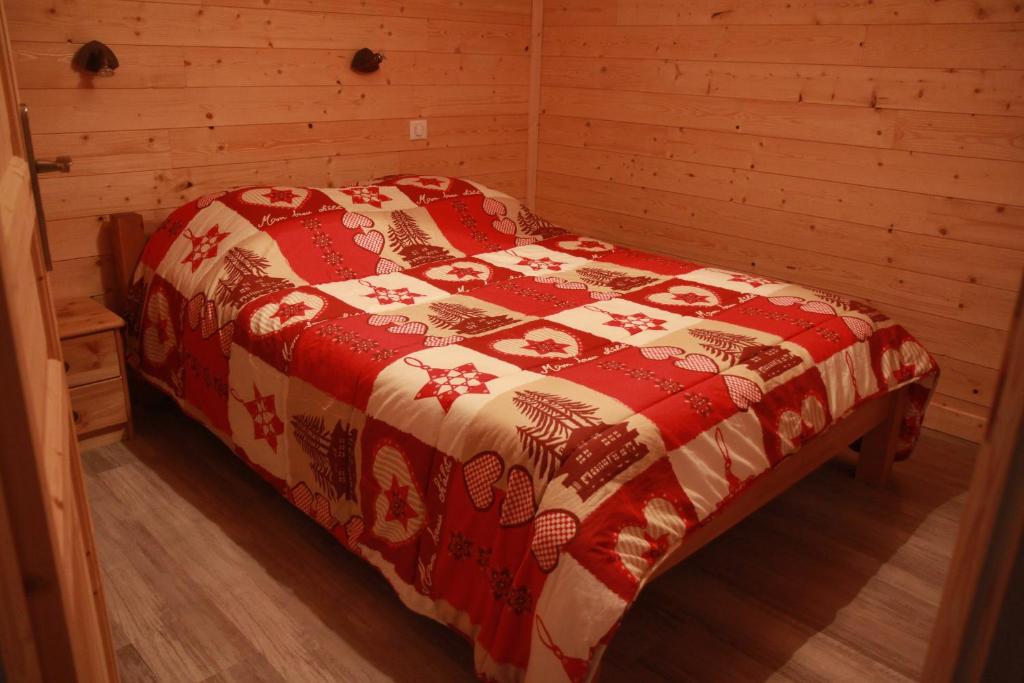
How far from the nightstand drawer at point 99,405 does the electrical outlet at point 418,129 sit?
1.71 m

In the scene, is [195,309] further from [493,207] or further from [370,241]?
[493,207]

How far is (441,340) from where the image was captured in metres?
2.11

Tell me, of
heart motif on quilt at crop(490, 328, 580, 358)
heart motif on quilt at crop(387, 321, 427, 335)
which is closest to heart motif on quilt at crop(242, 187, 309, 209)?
heart motif on quilt at crop(387, 321, 427, 335)

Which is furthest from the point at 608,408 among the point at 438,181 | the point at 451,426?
the point at 438,181

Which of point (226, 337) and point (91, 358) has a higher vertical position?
point (226, 337)

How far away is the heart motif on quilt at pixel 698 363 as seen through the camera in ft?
6.35

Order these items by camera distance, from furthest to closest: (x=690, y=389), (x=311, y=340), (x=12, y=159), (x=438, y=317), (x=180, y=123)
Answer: (x=180, y=123)
(x=438, y=317)
(x=311, y=340)
(x=690, y=389)
(x=12, y=159)

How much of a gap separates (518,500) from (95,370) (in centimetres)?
172

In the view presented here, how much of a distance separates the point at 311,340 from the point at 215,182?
122 cm

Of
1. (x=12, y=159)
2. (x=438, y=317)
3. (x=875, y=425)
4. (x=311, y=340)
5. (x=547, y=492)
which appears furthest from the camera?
(x=875, y=425)

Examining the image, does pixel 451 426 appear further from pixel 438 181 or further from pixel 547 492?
pixel 438 181

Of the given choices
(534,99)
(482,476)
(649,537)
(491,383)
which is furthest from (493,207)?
(649,537)

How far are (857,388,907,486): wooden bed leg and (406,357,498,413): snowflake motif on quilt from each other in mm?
1428

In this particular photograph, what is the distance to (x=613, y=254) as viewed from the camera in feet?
10.3
